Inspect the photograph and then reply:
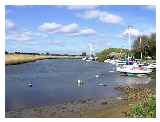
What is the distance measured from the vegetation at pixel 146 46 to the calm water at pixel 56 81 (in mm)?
308

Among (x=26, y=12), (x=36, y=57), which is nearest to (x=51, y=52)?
(x=36, y=57)

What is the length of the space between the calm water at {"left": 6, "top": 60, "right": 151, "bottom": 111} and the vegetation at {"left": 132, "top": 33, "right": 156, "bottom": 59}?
31 centimetres

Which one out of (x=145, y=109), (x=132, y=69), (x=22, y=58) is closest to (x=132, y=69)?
(x=132, y=69)

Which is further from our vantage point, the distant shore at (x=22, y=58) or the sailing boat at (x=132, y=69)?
the sailing boat at (x=132, y=69)

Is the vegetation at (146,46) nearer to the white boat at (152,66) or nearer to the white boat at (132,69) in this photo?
the white boat at (152,66)

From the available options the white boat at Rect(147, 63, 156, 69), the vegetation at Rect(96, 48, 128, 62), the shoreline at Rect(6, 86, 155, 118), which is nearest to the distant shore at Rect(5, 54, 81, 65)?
the vegetation at Rect(96, 48, 128, 62)

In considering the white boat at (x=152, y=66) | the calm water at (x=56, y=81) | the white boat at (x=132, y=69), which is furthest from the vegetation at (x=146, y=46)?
the calm water at (x=56, y=81)

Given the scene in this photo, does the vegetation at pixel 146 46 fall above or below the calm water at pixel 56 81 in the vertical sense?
above

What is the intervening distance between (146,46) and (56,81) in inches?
41.6

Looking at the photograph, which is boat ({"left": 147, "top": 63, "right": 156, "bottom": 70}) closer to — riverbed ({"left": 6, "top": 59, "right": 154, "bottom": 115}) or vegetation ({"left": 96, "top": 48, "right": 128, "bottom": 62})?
riverbed ({"left": 6, "top": 59, "right": 154, "bottom": 115})

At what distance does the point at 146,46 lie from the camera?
5426 millimetres

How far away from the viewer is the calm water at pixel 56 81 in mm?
5379

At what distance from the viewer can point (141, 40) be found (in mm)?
5480

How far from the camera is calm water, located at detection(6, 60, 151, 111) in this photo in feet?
17.6
